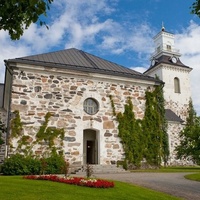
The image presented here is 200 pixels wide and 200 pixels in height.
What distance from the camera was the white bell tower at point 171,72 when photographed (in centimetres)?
3716

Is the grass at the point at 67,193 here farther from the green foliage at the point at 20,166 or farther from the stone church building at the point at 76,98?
the stone church building at the point at 76,98

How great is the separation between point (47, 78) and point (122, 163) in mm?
6629

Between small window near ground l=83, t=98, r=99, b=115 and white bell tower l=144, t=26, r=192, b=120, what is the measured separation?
2176cm

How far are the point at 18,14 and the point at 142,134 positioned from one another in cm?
1378

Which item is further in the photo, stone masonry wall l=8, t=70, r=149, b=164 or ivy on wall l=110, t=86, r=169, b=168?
ivy on wall l=110, t=86, r=169, b=168

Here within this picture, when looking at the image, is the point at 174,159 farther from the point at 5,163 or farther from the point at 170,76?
the point at 5,163

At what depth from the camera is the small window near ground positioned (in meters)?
16.1

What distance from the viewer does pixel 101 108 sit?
53.5 ft

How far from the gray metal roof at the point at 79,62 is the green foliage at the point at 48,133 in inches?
126

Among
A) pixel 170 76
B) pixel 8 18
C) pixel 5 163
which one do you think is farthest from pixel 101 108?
pixel 170 76

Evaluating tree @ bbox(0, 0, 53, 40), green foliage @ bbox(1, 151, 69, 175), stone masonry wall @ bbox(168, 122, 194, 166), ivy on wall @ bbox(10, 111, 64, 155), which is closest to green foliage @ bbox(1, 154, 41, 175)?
green foliage @ bbox(1, 151, 69, 175)

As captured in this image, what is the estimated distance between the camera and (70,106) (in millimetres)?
15602

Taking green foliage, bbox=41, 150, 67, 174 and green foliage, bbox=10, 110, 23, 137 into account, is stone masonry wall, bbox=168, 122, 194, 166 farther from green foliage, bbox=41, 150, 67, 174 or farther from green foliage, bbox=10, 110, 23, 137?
green foliage, bbox=10, 110, 23, 137

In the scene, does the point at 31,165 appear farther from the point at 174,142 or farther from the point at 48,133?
the point at 174,142
